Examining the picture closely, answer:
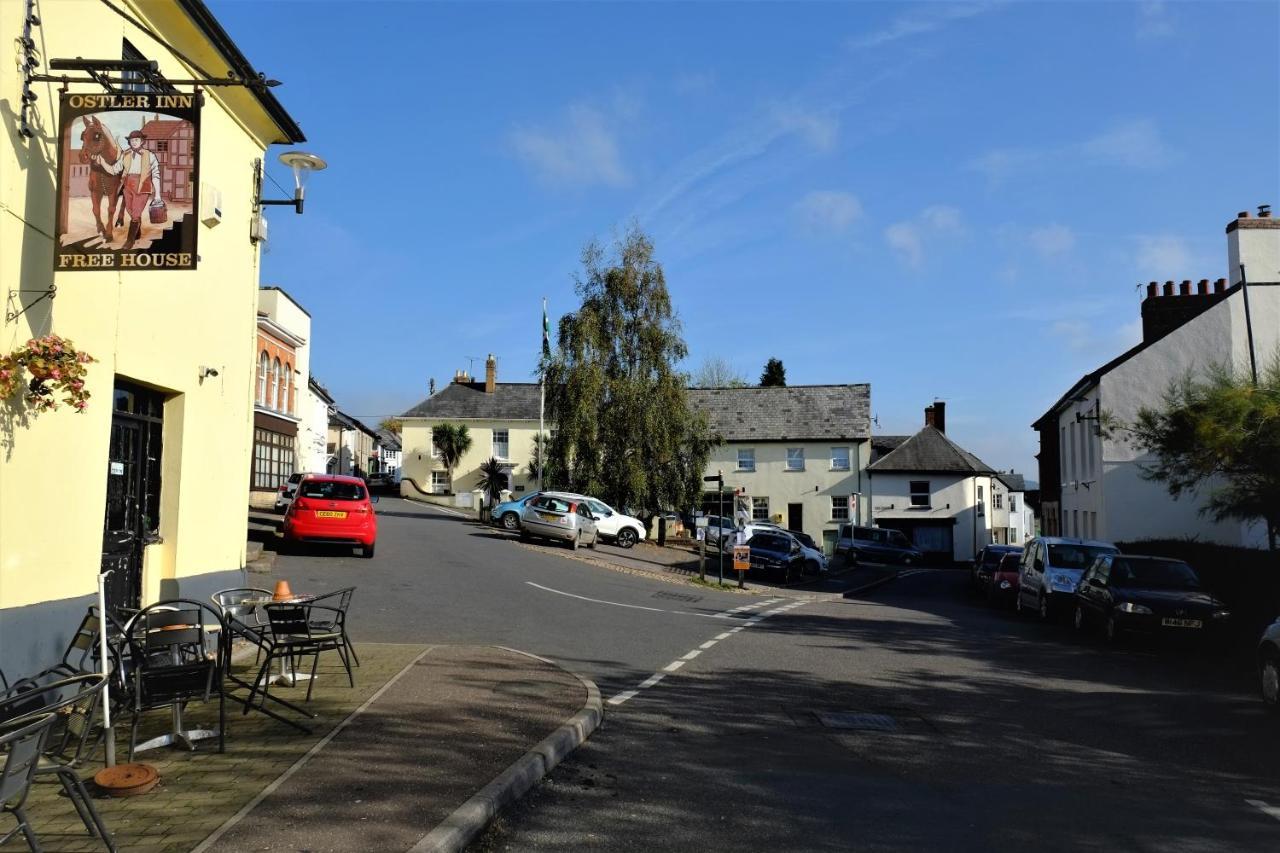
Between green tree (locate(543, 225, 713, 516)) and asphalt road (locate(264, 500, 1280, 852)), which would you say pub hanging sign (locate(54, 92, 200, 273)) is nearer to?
asphalt road (locate(264, 500, 1280, 852))

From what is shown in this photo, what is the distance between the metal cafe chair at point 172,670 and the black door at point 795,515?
50160mm

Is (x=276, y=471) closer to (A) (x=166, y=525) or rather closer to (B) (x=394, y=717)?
(A) (x=166, y=525)

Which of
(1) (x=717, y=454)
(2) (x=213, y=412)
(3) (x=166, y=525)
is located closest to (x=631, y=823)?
(3) (x=166, y=525)

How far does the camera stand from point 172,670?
638cm

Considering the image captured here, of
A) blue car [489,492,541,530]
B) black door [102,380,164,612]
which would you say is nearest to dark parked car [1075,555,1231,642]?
black door [102,380,164,612]

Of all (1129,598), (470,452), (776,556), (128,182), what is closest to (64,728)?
(128,182)

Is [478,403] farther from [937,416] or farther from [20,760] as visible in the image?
[20,760]

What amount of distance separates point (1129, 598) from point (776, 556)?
17.3 metres

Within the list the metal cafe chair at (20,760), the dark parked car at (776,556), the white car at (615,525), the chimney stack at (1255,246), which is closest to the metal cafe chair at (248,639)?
the metal cafe chair at (20,760)

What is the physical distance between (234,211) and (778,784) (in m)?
9.35

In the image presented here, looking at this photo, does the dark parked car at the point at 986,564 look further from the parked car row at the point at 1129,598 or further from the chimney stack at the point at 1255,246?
the chimney stack at the point at 1255,246

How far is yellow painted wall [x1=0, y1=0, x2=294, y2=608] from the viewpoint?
7500 mm

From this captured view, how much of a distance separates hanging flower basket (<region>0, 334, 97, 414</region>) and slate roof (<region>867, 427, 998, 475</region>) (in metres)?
50.8

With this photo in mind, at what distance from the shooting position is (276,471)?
40.2m
